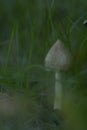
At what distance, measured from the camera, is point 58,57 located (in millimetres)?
1828

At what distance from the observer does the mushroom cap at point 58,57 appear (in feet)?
5.87

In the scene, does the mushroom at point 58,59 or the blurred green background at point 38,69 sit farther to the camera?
the mushroom at point 58,59

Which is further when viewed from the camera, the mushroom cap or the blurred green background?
the mushroom cap

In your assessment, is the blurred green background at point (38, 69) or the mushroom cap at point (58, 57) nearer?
the blurred green background at point (38, 69)

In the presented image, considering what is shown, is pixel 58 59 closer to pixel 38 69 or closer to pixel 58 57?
pixel 58 57

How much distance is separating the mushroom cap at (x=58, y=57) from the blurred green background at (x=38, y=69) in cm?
3

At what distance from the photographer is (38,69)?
1.88 m

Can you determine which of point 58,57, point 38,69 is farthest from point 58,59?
point 38,69

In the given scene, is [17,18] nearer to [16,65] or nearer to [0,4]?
[0,4]

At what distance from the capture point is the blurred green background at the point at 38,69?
1.48 meters

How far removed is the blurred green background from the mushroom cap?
0.03 metres

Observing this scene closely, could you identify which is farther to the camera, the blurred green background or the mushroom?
the mushroom

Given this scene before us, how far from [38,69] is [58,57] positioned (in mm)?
124

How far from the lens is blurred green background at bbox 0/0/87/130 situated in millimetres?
1476
